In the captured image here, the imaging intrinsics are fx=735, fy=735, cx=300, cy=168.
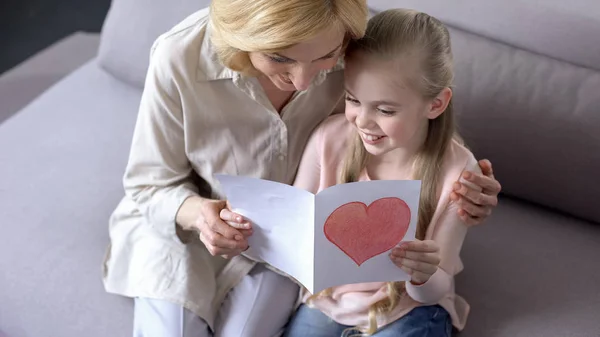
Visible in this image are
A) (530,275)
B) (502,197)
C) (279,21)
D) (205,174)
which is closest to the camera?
(279,21)

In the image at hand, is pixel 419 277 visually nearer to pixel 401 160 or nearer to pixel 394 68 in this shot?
pixel 401 160

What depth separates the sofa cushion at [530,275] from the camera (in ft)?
4.46

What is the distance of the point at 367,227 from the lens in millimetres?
1106

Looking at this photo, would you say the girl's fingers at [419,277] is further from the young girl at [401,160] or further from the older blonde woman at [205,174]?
the older blonde woman at [205,174]

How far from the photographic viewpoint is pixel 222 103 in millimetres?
1265

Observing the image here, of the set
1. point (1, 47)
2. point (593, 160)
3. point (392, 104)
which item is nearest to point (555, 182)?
point (593, 160)

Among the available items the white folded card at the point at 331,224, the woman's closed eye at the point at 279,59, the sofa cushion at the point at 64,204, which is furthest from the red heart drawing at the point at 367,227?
the sofa cushion at the point at 64,204

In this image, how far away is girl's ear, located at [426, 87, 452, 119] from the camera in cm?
116

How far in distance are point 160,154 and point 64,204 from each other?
36cm

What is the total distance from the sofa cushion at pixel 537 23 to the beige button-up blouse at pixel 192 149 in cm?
33

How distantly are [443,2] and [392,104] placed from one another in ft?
1.45

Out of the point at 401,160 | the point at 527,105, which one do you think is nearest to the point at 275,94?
the point at 401,160

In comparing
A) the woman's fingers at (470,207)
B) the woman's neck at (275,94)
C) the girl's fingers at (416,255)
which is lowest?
the girl's fingers at (416,255)

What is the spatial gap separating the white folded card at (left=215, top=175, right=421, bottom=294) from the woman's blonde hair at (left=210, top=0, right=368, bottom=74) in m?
0.20
